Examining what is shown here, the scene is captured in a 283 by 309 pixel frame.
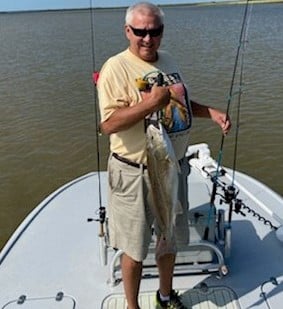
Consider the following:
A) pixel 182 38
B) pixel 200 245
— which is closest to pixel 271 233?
pixel 200 245

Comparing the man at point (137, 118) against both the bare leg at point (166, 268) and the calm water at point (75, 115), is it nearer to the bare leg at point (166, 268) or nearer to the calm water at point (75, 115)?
the bare leg at point (166, 268)

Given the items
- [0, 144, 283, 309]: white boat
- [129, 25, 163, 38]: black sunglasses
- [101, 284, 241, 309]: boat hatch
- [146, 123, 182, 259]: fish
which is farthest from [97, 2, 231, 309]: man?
[0, 144, 283, 309]: white boat

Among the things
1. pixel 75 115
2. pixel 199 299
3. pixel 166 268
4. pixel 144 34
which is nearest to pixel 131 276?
pixel 166 268

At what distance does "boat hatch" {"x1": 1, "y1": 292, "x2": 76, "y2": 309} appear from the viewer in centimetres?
301

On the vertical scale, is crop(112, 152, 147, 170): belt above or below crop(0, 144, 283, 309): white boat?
above

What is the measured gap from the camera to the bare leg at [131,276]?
2.70 m

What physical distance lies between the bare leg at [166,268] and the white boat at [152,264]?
22cm

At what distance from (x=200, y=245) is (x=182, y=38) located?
18.7 metres

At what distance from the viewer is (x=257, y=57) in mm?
14461

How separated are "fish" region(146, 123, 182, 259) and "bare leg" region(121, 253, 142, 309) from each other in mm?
216

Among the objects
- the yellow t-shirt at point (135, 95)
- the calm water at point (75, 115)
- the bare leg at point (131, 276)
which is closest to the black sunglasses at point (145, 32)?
the yellow t-shirt at point (135, 95)

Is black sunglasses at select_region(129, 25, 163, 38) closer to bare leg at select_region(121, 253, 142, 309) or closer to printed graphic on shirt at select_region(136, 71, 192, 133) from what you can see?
printed graphic on shirt at select_region(136, 71, 192, 133)

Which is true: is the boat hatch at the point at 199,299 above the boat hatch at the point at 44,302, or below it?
above

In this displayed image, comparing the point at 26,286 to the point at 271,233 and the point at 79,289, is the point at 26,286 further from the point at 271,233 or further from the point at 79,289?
the point at 271,233
